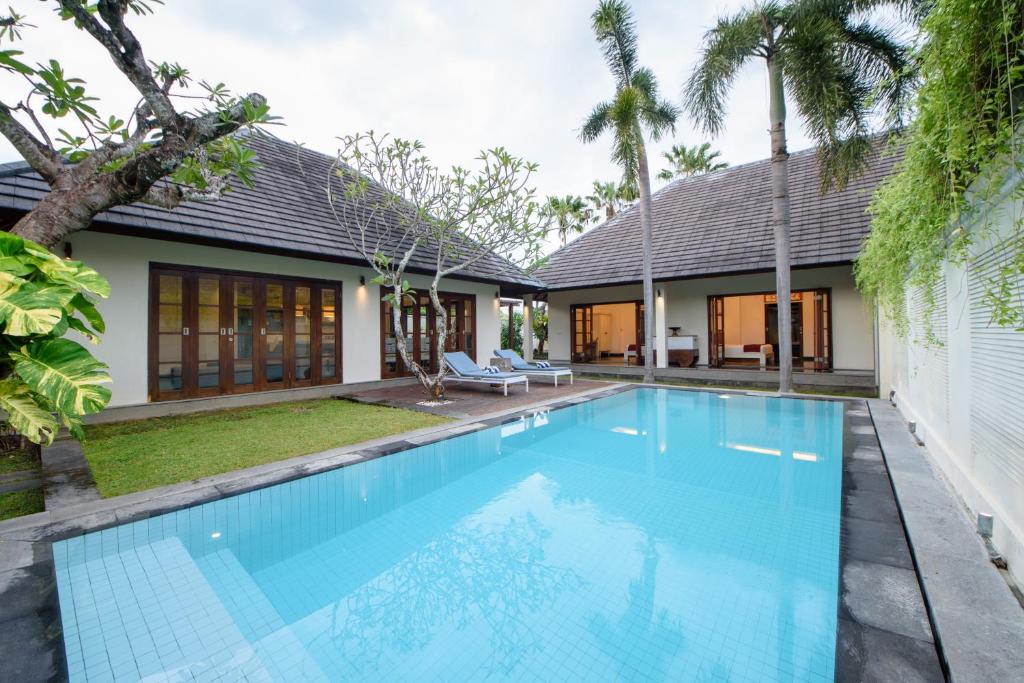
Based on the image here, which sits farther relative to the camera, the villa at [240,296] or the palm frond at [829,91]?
the palm frond at [829,91]

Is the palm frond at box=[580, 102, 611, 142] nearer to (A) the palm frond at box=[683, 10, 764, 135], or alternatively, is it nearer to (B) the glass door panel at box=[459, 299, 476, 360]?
(A) the palm frond at box=[683, 10, 764, 135]

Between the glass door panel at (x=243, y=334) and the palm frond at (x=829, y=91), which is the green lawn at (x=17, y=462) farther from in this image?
the palm frond at (x=829, y=91)

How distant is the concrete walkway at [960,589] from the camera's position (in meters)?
1.90

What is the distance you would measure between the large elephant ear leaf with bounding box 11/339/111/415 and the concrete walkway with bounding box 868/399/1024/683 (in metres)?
4.66

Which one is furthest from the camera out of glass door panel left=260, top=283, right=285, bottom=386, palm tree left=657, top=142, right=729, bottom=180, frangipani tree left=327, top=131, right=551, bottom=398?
palm tree left=657, top=142, right=729, bottom=180

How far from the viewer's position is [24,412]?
283 centimetres

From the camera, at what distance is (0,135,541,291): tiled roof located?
6668 mm

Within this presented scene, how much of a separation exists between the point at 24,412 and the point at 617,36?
1337 centimetres

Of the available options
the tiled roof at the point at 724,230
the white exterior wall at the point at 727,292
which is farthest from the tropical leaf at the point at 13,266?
the white exterior wall at the point at 727,292

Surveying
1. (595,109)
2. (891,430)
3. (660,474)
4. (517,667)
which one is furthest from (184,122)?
(595,109)

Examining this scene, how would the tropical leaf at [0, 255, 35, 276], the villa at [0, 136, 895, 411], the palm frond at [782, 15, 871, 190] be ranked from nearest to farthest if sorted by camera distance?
the tropical leaf at [0, 255, 35, 276] < the villa at [0, 136, 895, 411] < the palm frond at [782, 15, 871, 190]

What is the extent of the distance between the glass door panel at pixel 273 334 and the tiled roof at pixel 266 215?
108 cm

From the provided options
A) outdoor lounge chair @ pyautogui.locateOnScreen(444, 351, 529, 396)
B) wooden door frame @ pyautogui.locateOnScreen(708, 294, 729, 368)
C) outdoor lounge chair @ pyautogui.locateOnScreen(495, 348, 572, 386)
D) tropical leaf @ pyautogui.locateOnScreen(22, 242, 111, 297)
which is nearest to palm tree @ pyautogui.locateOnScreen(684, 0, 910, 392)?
wooden door frame @ pyautogui.locateOnScreen(708, 294, 729, 368)

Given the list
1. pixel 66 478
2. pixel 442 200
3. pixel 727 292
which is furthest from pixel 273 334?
pixel 727 292
